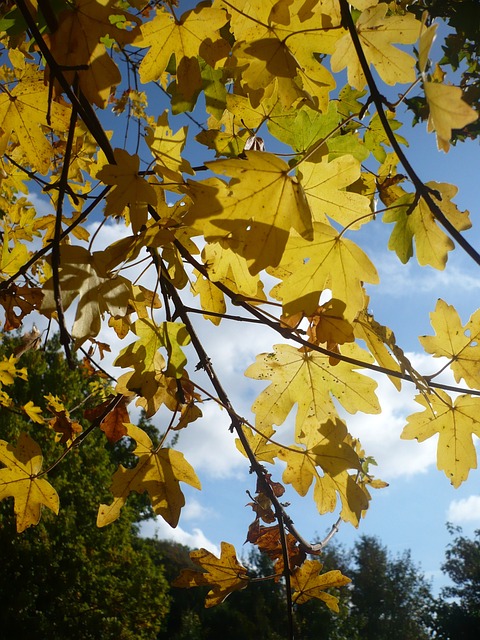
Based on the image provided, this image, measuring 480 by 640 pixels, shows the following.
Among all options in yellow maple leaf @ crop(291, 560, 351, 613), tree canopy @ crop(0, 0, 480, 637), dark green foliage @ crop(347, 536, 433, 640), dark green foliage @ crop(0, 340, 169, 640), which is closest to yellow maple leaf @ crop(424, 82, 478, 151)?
tree canopy @ crop(0, 0, 480, 637)

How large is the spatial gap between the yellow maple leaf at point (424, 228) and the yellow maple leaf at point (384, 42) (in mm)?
198

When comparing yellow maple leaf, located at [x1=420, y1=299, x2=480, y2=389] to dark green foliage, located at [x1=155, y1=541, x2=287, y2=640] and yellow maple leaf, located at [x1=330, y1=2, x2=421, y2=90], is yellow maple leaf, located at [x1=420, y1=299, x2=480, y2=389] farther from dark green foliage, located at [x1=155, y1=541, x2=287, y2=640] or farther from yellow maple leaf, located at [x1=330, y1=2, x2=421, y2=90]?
dark green foliage, located at [x1=155, y1=541, x2=287, y2=640]

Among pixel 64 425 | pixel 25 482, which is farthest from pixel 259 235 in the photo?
pixel 64 425

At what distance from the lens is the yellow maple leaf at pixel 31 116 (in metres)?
1.05

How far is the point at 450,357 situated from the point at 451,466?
21cm

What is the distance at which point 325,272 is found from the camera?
2.60 feet

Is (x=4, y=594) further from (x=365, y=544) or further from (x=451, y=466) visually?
(x=365, y=544)

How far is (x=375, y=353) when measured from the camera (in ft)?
3.03

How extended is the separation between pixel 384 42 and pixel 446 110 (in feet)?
1.34

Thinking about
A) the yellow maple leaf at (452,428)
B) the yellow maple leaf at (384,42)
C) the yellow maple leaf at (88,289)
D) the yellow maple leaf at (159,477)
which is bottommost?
the yellow maple leaf at (159,477)

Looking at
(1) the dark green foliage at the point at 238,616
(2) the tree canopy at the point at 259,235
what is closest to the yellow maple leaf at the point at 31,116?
(2) the tree canopy at the point at 259,235

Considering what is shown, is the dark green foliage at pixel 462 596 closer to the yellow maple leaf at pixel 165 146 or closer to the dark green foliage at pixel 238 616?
the dark green foliage at pixel 238 616

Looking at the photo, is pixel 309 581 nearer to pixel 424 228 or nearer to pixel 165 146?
pixel 424 228

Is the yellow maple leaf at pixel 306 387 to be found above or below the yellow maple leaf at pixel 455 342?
below
